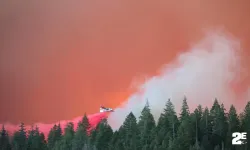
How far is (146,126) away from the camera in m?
10.1

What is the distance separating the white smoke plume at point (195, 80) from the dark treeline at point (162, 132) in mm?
120

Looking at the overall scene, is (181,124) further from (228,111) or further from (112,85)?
(112,85)

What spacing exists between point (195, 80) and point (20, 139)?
366 cm

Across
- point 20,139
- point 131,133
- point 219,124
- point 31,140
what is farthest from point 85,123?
point 219,124

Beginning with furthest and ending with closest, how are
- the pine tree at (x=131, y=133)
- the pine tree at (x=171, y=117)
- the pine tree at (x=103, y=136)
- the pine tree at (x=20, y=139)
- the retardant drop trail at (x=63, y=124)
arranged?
the pine tree at (x=20, y=139)
the retardant drop trail at (x=63, y=124)
the pine tree at (x=103, y=136)
the pine tree at (x=131, y=133)
the pine tree at (x=171, y=117)

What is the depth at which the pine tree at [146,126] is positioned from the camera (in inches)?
393

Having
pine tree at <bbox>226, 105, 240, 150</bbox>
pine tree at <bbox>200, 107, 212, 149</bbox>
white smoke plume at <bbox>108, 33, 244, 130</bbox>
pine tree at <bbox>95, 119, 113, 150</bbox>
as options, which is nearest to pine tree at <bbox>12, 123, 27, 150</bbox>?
pine tree at <bbox>95, 119, 113, 150</bbox>

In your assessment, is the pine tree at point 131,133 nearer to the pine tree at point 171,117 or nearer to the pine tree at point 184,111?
the pine tree at point 171,117

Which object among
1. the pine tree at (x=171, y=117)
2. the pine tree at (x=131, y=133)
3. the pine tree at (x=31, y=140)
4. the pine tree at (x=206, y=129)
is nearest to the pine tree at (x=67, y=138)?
the pine tree at (x=31, y=140)

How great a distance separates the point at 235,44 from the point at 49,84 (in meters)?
3.67

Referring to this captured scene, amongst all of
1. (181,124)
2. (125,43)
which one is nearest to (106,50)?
(125,43)

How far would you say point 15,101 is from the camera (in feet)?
36.5

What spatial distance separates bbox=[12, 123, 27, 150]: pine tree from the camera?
10.9m

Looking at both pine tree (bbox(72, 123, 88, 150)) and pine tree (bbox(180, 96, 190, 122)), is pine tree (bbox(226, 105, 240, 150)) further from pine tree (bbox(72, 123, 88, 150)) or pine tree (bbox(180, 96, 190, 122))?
pine tree (bbox(72, 123, 88, 150))
